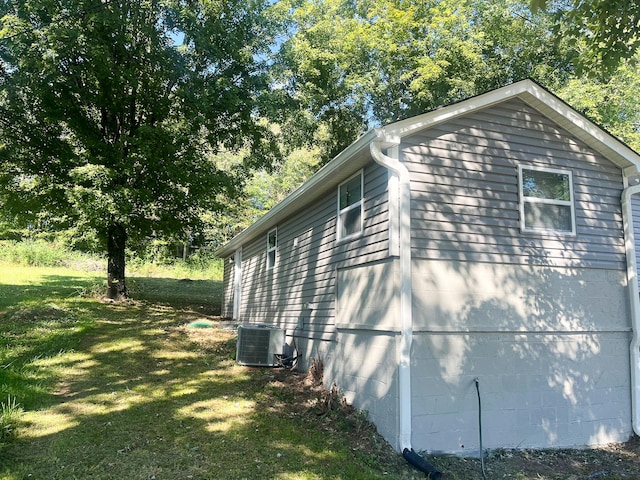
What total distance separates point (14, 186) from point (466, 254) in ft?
43.0

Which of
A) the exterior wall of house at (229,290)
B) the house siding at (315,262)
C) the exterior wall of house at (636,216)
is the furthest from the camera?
the exterior wall of house at (229,290)

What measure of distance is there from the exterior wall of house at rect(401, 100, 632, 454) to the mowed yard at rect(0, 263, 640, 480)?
1.50ft

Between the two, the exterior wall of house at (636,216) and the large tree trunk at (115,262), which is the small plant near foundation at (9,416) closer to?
the large tree trunk at (115,262)

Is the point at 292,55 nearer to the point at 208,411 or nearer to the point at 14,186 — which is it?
the point at 14,186

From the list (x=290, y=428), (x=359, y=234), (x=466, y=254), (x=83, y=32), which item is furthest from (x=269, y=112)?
(x=290, y=428)

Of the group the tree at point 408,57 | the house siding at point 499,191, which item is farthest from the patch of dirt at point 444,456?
the tree at point 408,57

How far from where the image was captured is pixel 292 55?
1420 centimetres

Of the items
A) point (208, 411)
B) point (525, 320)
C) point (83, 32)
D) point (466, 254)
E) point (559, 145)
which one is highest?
point (83, 32)

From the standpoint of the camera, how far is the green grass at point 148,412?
4.39m

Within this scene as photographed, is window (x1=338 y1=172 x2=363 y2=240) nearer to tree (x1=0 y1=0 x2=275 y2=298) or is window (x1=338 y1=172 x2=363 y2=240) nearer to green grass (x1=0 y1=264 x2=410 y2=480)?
green grass (x1=0 y1=264 x2=410 y2=480)

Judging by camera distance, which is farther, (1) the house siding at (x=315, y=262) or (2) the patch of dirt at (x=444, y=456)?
(1) the house siding at (x=315, y=262)

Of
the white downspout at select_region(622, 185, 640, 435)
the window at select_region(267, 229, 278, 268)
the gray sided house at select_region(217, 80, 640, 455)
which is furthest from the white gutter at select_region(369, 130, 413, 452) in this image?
the window at select_region(267, 229, 278, 268)

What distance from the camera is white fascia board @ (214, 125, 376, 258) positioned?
591 cm

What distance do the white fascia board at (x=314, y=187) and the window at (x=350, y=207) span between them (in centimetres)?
22
